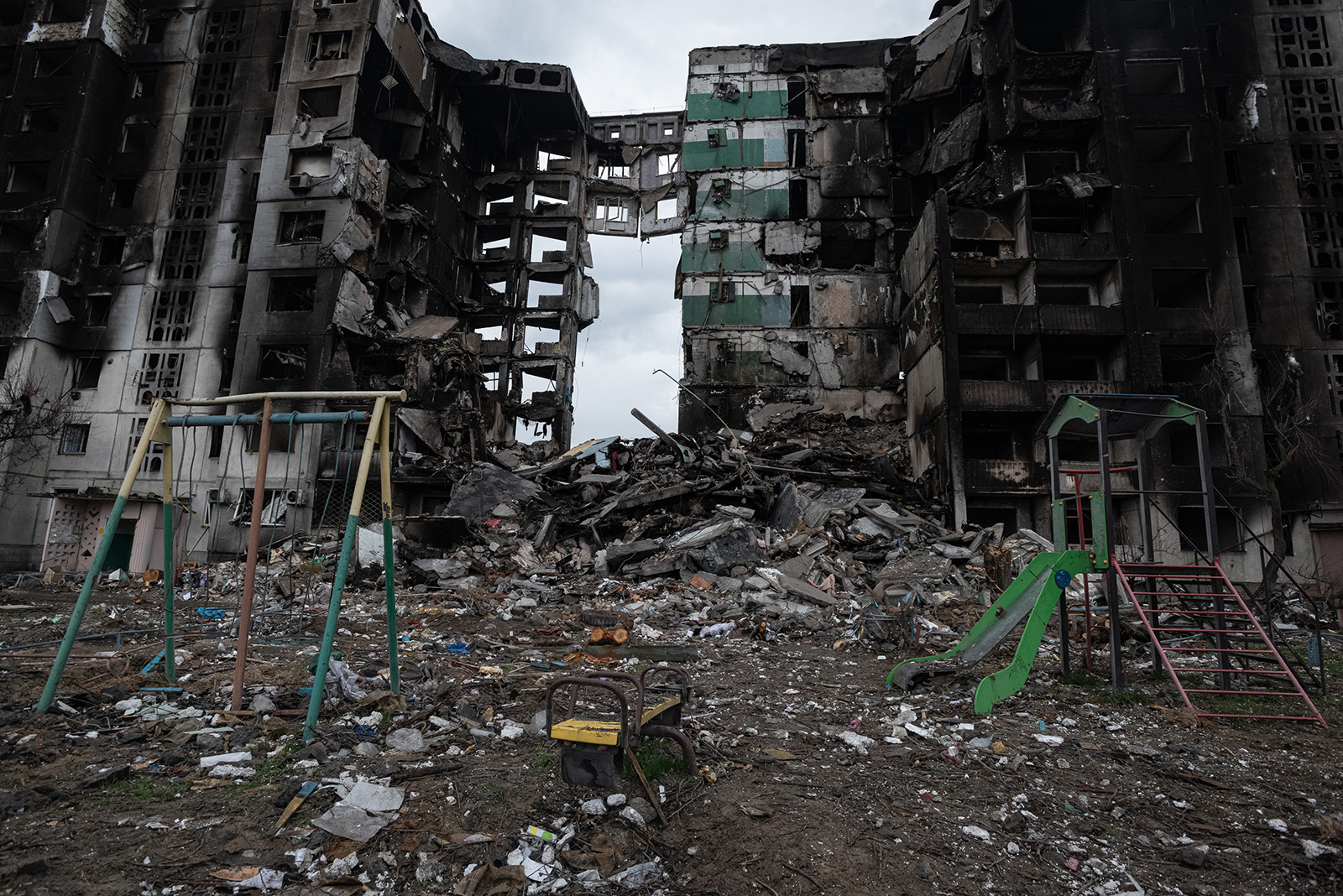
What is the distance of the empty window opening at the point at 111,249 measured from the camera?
27.8 meters

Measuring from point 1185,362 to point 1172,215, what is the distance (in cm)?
539

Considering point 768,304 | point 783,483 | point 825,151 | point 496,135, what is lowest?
point 783,483

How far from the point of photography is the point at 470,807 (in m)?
3.62

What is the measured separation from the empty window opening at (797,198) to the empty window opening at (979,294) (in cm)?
857

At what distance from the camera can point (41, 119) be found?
1136 inches

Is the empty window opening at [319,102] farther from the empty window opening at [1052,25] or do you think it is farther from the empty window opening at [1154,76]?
the empty window opening at [1154,76]

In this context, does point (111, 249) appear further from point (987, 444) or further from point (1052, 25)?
point (1052, 25)

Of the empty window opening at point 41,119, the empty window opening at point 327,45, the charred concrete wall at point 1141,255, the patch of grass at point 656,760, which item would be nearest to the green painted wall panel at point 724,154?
the charred concrete wall at point 1141,255

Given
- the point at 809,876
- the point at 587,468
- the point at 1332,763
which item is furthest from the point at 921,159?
the point at 809,876

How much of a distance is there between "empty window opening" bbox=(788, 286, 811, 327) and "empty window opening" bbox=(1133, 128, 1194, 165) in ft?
39.7

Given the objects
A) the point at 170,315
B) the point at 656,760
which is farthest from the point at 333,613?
the point at 170,315

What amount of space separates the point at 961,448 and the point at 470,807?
64.9ft

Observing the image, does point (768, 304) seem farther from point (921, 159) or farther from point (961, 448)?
point (961, 448)

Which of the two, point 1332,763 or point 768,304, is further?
point 768,304
